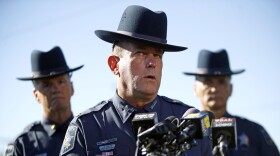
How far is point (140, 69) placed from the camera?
6141 millimetres

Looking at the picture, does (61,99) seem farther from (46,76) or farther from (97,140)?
(97,140)

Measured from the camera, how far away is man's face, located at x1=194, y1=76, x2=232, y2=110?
1080cm

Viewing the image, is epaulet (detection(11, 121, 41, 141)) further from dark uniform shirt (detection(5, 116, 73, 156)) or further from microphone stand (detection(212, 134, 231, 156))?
microphone stand (detection(212, 134, 231, 156))

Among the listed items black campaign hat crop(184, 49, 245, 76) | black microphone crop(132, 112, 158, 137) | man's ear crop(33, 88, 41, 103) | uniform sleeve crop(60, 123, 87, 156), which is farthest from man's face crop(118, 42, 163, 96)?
black campaign hat crop(184, 49, 245, 76)

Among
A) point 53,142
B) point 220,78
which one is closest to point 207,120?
point 53,142

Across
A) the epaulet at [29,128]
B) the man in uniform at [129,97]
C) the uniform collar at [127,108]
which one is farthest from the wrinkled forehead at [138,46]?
the epaulet at [29,128]

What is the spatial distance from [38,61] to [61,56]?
47 cm

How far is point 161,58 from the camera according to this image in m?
6.25

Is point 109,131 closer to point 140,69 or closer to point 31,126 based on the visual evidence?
point 140,69

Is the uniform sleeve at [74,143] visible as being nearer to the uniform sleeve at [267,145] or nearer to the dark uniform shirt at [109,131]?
the dark uniform shirt at [109,131]

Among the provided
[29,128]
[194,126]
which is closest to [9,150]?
[29,128]

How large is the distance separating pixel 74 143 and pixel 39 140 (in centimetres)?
464

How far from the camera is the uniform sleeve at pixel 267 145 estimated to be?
32.2 ft

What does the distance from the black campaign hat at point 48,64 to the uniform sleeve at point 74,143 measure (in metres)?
5.08
